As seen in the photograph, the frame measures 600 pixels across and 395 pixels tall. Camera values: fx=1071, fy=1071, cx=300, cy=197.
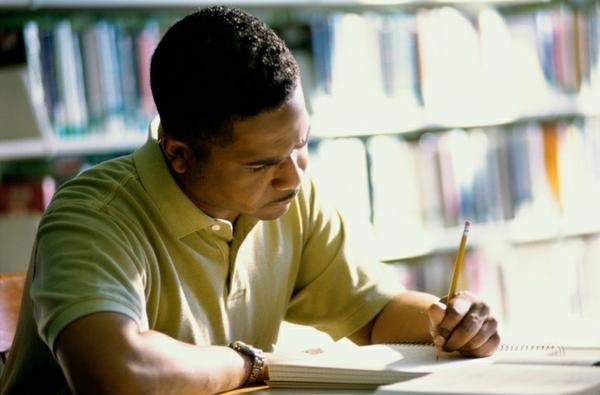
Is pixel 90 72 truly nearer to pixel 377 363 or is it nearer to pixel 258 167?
pixel 258 167

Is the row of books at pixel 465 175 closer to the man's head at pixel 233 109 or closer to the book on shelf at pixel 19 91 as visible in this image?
the book on shelf at pixel 19 91

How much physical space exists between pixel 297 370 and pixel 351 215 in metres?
1.77

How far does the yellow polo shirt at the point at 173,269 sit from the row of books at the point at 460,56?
1.33 metres

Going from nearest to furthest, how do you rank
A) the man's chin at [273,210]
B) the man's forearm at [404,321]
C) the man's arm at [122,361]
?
the man's arm at [122,361]
the man's chin at [273,210]
the man's forearm at [404,321]

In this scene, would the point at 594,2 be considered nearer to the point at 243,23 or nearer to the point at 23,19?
the point at 23,19

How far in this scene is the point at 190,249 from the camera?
1.52m

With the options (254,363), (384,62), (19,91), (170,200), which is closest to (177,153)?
(170,200)

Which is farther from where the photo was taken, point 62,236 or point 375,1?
point 375,1

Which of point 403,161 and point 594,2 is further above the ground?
point 594,2

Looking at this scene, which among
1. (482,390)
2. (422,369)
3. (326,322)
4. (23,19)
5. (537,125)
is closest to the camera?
(482,390)

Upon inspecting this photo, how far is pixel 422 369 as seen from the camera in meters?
1.28

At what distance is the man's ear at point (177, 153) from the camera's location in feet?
4.93

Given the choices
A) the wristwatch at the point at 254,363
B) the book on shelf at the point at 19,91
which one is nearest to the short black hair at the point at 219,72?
the wristwatch at the point at 254,363

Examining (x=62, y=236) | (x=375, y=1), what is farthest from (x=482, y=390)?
(x=375, y=1)
